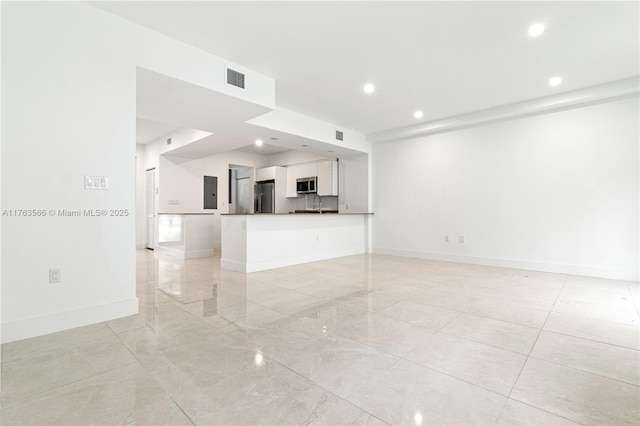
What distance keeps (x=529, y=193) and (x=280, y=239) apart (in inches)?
170

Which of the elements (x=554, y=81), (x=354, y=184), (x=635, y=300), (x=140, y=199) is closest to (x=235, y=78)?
(x=554, y=81)

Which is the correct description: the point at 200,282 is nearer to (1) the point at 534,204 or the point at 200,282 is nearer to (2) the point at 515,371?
(2) the point at 515,371

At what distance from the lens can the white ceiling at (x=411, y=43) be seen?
2.70 metres

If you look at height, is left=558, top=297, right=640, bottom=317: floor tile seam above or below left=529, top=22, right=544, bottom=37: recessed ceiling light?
below

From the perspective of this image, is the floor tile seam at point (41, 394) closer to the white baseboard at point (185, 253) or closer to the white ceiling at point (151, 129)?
the white baseboard at point (185, 253)

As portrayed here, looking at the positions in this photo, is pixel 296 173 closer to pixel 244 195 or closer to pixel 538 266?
pixel 244 195

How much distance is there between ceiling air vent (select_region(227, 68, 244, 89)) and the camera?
3572 mm

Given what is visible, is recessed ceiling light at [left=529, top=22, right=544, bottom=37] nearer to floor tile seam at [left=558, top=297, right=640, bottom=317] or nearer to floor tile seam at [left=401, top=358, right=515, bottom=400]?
floor tile seam at [left=558, top=297, right=640, bottom=317]

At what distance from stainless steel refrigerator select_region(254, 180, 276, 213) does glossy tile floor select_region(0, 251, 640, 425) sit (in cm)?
539

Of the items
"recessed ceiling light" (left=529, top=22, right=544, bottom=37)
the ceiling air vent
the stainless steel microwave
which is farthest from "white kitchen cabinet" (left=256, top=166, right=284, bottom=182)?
"recessed ceiling light" (left=529, top=22, right=544, bottom=37)

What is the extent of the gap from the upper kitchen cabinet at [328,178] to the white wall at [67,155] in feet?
16.8

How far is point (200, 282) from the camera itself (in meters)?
4.20

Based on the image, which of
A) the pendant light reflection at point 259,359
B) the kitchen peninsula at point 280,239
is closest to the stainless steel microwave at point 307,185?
the kitchen peninsula at point 280,239

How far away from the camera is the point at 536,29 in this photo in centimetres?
297
